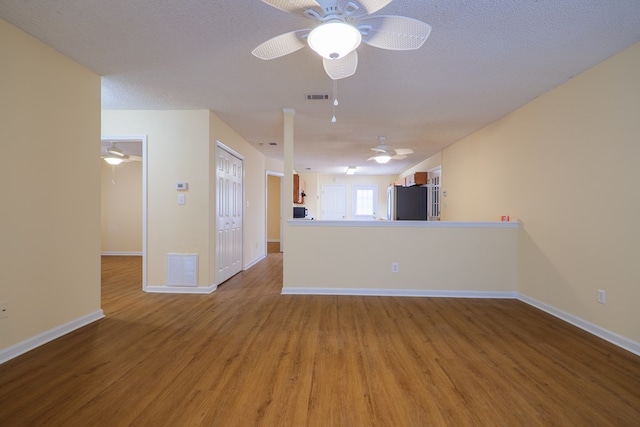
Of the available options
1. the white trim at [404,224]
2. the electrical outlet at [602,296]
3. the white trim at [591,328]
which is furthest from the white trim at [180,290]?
the electrical outlet at [602,296]

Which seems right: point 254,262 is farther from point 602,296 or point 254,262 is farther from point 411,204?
point 602,296

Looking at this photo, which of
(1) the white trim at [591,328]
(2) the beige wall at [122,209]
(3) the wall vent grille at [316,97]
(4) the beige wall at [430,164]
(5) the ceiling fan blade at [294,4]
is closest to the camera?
(5) the ceiling fan blade at [294,4]

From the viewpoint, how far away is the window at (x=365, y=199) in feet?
31.4

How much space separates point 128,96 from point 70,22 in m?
1.33

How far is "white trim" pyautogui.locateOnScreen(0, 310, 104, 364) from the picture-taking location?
208 centimetres

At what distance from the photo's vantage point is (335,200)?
957 centimetres

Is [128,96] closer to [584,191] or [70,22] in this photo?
[70,22]

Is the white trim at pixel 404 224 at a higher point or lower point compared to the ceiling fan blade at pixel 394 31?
lower

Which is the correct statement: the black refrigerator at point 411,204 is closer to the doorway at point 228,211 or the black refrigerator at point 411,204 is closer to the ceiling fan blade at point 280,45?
the doorway at point 228,211

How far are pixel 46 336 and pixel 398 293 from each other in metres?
3.60

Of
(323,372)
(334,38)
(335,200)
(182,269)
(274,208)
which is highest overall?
(334,38)

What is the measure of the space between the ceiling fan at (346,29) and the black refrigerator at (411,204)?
361 centimetres

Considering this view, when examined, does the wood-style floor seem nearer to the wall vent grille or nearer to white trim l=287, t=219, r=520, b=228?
white trim l=287, t=219, r=520, b=228

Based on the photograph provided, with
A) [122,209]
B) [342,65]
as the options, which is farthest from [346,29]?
[122,209]
